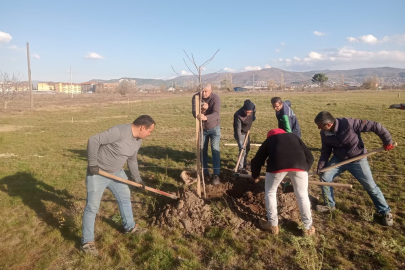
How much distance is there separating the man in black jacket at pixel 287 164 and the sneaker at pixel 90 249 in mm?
2454

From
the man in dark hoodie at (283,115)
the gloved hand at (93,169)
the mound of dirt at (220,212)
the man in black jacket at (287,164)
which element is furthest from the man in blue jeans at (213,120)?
the gloved hand at (93,169)

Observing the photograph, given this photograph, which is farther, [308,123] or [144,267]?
[308,123]

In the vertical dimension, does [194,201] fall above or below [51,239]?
above

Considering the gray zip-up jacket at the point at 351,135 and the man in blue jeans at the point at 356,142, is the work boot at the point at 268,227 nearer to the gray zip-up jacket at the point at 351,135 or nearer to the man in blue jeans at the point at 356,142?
the man in blue jeans at the point at 356,142

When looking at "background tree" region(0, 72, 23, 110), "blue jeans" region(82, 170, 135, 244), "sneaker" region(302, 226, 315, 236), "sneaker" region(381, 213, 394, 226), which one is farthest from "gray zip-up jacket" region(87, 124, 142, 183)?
"background tree" region(0, 72, 23, 110)

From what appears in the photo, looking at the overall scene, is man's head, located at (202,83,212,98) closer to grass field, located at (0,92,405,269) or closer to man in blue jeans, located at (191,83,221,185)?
man in blue jeans, located at (191,83,221,185)

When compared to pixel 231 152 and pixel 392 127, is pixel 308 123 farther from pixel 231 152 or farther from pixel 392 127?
pixel 231 152

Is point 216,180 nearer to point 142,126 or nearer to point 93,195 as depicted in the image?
point 142,126

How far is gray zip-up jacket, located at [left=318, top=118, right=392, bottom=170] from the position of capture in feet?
13.2

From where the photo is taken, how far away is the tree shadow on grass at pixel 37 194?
4.74 meters

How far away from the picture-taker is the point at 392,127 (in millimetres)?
13109

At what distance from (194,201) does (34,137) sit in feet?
37.0

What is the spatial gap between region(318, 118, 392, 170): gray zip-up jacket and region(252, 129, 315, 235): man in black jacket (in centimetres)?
80

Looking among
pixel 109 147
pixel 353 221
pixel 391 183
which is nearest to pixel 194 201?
pixel 109 147
